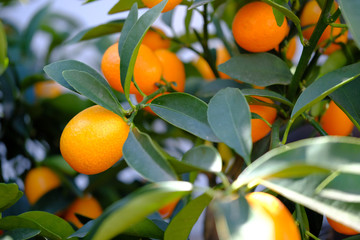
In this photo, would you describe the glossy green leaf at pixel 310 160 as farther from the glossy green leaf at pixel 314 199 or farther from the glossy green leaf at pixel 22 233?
the glossy green leaf at pixel 22 233

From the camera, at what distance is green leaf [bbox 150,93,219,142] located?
450 millimetres

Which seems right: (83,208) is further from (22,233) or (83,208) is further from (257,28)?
(257,28)

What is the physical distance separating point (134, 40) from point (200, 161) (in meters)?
0.17

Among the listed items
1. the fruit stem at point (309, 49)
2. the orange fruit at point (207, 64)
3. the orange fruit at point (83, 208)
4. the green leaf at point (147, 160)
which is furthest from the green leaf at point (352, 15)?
the orange fruit at point (83, 208)

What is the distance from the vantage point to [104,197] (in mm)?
900

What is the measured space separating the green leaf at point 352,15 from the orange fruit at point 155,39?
395 mm

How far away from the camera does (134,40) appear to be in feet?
1.52

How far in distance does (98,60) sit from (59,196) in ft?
1.75

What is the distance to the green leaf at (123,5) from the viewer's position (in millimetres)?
592

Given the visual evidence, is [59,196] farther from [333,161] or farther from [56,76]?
[333,161]

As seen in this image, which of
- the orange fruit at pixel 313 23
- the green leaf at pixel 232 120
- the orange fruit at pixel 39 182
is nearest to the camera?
the green leaf at pixel 232 120

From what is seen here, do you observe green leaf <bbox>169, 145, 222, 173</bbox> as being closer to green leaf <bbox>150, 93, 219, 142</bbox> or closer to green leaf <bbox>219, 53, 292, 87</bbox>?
green leaf <bbox>150, 93, 219, 142</bbox>

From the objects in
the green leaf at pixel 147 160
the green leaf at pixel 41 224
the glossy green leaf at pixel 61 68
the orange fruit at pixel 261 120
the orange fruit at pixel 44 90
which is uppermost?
the glossy green leaf at pixel 61 68

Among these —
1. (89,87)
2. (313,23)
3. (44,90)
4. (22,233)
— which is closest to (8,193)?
(22,233)
